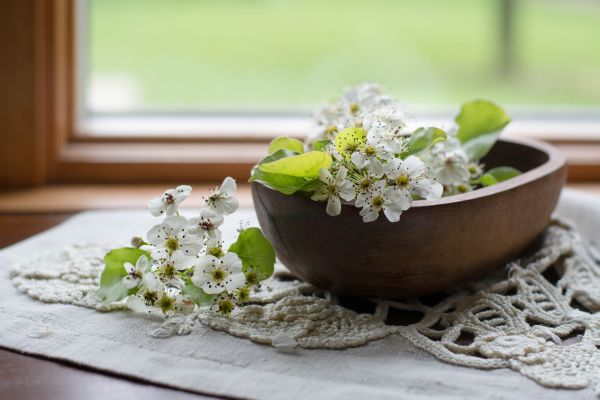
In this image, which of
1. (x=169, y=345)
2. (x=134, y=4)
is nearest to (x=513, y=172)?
(x=169, y=345)

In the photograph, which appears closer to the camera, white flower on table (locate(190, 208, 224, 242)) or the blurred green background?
white flower on table (locate(190, 208, 224, 242))

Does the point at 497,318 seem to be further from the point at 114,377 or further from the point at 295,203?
the point at 114,377

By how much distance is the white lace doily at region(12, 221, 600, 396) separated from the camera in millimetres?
580

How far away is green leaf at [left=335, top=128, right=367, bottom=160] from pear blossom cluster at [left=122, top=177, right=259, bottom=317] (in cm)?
8

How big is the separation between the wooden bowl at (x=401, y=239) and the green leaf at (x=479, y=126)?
0.33 ft

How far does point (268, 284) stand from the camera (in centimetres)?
71

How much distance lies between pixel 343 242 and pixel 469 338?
0.11 meters

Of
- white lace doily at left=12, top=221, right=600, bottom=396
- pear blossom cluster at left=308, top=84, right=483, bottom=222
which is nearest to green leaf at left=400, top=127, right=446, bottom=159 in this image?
pear blossom cluster at left=308, top=84, right=483, bottom=222

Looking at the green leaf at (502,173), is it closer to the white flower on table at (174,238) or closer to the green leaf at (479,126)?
the green leaf at (479,126)

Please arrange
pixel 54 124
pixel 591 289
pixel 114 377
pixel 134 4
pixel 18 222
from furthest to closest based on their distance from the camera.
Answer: pixel 134 4 < pixel 54 124 < pixel 18 222 < pixel 591 289 < pixel 114 377

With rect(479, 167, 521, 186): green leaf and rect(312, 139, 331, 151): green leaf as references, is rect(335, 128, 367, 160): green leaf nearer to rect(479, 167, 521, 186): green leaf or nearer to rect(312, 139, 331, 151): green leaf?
rect(312, 139, 331, 151): green leaf

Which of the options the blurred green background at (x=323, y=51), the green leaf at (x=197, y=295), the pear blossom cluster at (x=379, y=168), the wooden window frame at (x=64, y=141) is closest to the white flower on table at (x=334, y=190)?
the pear blossom cluster at (x=379, y=168)

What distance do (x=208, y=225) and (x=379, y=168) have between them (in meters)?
0.12

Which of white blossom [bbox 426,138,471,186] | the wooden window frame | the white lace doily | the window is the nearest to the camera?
the white lace doily
